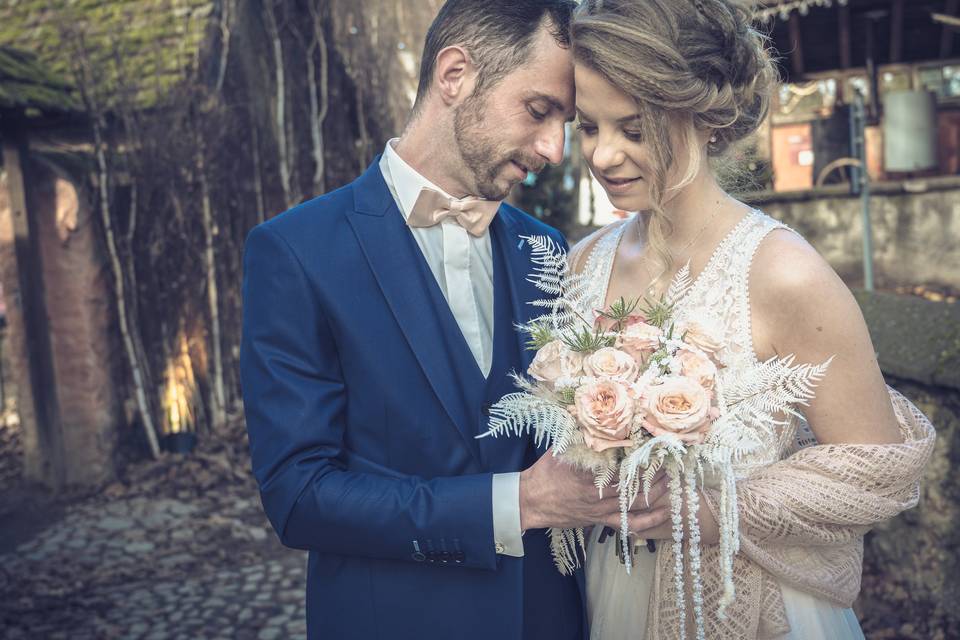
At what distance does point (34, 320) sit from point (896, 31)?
11.5 metres

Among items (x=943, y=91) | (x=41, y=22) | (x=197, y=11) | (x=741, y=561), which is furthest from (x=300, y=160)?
(x=943, y=91)

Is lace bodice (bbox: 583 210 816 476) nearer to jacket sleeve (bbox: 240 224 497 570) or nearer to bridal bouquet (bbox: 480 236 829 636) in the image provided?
bridal bouquet (bbox: 480 236 829 636)

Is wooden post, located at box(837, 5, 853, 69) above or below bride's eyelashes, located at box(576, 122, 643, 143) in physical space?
above

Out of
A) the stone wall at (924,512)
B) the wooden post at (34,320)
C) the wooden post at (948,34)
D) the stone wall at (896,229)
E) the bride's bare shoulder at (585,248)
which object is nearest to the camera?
the bride's bare shoulder at (585,248)

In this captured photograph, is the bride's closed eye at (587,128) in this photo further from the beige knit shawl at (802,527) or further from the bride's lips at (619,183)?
the beige knit shawl at (802,527)

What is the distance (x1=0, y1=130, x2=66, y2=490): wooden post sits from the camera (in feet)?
22.9

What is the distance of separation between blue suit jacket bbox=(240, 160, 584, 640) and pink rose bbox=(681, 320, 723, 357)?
21.3 inches

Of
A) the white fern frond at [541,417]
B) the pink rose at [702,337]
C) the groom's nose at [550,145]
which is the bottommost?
the white fern frond at [541,417]

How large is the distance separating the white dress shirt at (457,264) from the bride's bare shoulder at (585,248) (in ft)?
1.14

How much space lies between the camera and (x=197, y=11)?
25.8 ft

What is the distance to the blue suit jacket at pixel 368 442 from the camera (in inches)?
74.4

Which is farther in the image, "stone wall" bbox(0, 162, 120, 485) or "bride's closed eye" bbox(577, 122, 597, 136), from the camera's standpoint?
"stone wall" bbox(0, 162, 120, 485)

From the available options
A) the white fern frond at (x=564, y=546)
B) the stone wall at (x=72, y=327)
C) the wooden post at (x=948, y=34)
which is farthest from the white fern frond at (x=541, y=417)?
the wooden post at (x=948, y=34)

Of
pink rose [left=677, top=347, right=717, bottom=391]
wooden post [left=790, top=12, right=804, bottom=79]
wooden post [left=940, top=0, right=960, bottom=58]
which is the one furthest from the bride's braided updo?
wooden post [left=940, top=0, right=960, bottom=58]
